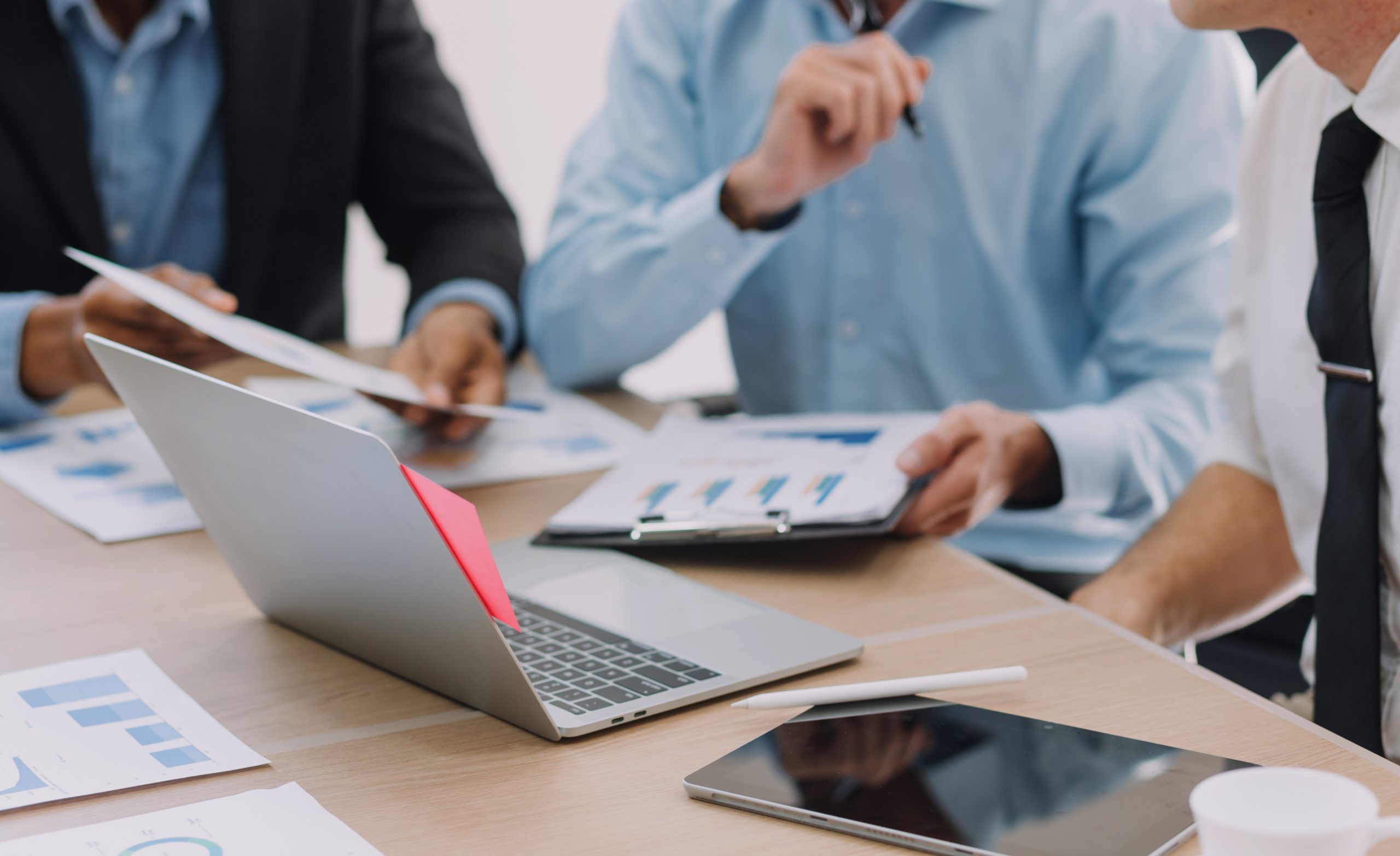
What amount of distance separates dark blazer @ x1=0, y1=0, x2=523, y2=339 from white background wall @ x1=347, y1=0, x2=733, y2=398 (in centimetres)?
126

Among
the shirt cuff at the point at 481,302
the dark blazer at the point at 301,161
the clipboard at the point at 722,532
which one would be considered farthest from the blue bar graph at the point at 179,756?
the dark blazer at the point at 301,161

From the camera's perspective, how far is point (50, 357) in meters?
1.20

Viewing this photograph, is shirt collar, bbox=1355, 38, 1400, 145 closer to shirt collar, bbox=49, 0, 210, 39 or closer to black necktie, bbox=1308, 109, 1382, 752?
black necktie, bbox=1308, 109, 1382, 752

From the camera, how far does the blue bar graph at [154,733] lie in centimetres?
60

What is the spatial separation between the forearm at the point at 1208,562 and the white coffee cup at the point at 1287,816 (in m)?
0.55

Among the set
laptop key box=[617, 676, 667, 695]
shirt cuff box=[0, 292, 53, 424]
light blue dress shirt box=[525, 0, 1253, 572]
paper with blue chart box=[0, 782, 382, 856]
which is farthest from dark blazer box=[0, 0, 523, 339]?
paper with blue chart box=[0, 782, 382, 856]

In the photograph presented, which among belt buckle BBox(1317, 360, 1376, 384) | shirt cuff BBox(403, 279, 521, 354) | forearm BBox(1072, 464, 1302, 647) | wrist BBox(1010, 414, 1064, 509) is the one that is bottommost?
forearm BBox(1072, 464, 1302, 647)

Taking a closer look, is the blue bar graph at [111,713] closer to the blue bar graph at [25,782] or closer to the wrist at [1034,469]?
the blue bar graph at [25,782]

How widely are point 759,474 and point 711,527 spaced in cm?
12

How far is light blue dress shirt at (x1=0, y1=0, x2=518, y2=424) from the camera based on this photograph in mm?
1590

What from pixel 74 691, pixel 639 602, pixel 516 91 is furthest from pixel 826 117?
pixel 516 91

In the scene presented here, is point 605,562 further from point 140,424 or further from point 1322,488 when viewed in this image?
point 1322,488

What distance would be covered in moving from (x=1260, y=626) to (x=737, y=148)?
2.50ft

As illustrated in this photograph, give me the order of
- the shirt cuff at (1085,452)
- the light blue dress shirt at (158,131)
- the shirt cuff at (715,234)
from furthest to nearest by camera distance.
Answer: the light blue dress shirt at (158,131) → the shirt cuff at (715,234) → the shirt cuff at (1085,452)
